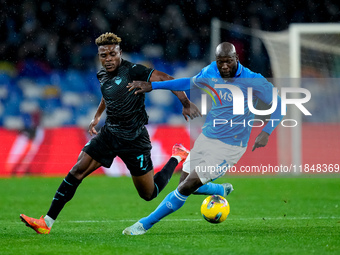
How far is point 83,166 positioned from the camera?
6.38 metres

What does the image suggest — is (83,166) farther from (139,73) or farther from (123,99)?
(139,73)

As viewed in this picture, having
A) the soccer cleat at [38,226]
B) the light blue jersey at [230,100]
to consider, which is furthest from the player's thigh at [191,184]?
the soccer cleat at [38,226]

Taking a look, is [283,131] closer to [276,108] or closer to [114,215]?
[114,215]

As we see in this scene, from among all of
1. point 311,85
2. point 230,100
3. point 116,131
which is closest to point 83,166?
point 116,131

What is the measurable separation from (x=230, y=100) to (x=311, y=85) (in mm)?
8691

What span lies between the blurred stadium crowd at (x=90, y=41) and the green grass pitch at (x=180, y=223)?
5534 millimetres

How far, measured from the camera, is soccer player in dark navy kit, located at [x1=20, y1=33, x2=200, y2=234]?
6367 millimetres

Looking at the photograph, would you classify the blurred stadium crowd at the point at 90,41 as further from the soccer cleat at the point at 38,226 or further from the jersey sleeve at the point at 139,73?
the soccer cleat at the point at 38,226

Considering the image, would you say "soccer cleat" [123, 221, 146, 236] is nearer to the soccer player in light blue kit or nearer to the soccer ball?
the soccer player in light blue kit

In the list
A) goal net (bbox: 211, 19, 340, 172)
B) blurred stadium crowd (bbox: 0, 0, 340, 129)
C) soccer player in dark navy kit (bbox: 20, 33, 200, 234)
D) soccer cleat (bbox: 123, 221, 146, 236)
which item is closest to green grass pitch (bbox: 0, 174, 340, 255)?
soccer cleat (bbox: 123, 221, 146, 236)

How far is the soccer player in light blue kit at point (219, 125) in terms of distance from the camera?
607 centimetres

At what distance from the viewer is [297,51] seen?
1372 cm

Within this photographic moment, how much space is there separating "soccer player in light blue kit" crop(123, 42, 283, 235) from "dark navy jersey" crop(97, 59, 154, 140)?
0.41ft

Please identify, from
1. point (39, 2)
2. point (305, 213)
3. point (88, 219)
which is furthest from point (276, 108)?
point (39, 2)
